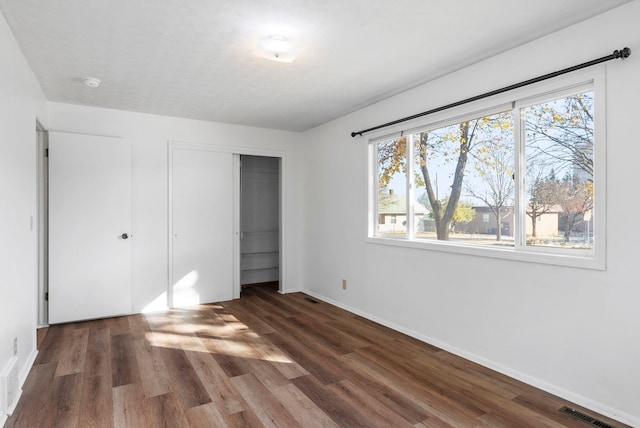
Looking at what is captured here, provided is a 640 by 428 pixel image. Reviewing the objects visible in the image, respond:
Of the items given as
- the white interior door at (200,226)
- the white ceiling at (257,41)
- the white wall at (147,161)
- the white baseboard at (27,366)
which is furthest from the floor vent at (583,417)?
the white wall at (147,161)

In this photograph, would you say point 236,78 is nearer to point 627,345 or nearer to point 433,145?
point 433,145

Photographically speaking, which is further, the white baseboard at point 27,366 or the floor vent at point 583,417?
the white baseboard at point 27,366

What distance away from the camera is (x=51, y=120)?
4035 mm

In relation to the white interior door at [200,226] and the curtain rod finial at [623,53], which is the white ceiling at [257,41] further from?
the white interior door at [200,226]

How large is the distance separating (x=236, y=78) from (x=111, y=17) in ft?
3.92

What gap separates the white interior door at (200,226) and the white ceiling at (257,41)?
1.09 meters

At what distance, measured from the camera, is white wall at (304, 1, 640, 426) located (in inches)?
84.1

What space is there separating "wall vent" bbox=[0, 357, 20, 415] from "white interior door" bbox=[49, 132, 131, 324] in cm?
178

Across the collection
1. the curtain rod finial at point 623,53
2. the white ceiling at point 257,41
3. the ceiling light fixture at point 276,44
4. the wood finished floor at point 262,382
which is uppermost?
the white ceiling at point 257,41

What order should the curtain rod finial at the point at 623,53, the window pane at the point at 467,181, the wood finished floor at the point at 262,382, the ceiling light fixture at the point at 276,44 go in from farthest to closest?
the window pane at the point at 467,181
the ceiling light fixture at the point at 276,44
the wood finished floor at the point at 262,382
the curtain rod finial at the point at 623,53

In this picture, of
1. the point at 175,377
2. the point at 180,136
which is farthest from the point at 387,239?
the point at 180,136

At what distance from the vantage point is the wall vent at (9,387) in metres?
2.12

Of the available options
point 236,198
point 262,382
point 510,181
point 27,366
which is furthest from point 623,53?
point 27,366

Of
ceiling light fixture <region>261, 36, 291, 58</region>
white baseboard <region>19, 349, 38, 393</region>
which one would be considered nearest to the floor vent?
ceiling light fixture <region>261, 36, 291, 58</region>
